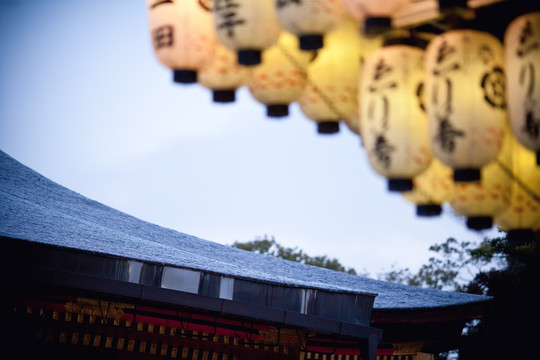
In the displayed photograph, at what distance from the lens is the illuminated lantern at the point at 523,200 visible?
513cm

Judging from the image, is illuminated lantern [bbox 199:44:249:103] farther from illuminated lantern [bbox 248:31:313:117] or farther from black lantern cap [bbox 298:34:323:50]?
black lantern cap [bbox 298:34:323:50]

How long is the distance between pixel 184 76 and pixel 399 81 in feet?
4.79

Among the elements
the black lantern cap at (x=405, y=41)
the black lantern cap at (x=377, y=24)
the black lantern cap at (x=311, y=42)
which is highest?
the black lantern cap at (x=405, y=41)

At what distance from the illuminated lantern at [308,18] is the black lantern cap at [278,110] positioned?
2.96 feet

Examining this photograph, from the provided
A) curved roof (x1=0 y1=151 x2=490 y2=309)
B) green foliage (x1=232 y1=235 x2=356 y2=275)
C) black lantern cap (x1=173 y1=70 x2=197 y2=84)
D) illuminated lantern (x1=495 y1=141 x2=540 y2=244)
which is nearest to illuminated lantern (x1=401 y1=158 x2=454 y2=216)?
illuminated lantern (x1=495 y1=141 x2=540 y2=244)

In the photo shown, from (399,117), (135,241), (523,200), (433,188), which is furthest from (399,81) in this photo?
(135,241)

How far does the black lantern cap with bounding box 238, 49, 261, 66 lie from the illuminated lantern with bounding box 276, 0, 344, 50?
32cm

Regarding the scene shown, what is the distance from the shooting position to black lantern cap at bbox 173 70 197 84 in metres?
5.41

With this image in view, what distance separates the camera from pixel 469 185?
5238 millimetres

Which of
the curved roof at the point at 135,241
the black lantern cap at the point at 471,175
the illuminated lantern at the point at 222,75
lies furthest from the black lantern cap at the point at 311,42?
the curved roof at the point at 135,241

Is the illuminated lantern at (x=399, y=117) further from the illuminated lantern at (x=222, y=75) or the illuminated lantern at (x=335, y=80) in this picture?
the illuminated lantern at (x=222, y=75)

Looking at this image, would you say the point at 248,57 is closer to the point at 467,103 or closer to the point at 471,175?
the point at 467,103

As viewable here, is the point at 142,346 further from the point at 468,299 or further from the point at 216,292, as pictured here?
the point at 468,299

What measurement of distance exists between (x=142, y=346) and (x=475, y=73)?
744 cm
